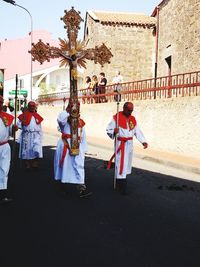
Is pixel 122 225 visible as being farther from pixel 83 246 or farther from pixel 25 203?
pixel 25 203

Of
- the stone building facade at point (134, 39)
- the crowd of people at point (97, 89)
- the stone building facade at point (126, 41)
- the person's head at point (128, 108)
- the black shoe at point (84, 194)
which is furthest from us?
the stone building facade at point (126, 41)

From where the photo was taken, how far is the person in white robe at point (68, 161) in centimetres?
768

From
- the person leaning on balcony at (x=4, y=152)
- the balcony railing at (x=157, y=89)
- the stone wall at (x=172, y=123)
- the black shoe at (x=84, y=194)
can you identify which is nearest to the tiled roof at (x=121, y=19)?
the balcony railing at (x=157, y=89)

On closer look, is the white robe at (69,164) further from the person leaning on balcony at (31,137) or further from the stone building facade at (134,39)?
the stone building facade at (134,39)

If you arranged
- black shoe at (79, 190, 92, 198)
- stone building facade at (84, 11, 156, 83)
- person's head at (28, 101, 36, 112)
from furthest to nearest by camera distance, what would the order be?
stone building facade at (84, 11, 156, 83), person's head at (28, 101, 36, 112), black shoe at (79, 190, 92, 198)

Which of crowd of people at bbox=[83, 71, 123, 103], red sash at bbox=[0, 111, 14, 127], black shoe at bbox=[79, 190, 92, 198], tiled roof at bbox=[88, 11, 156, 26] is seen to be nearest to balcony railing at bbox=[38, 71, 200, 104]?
crowd of people at bbox=[83, 71, 123, 103]

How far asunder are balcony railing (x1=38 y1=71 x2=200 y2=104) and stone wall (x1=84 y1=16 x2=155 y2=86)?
566 centimetres

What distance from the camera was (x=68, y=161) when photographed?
7.78 m

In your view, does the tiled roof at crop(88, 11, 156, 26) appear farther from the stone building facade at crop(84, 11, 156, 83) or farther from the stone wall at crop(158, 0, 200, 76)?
the stone wall at crop(158, 0, 200, 76)

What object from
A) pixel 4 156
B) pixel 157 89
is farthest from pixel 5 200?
pixel 157 89

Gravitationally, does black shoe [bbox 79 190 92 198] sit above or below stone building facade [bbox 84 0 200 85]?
below

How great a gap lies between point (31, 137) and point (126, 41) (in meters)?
18.8

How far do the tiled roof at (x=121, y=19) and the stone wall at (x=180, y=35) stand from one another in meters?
2.42

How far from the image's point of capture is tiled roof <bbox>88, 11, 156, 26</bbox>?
1123 inches
